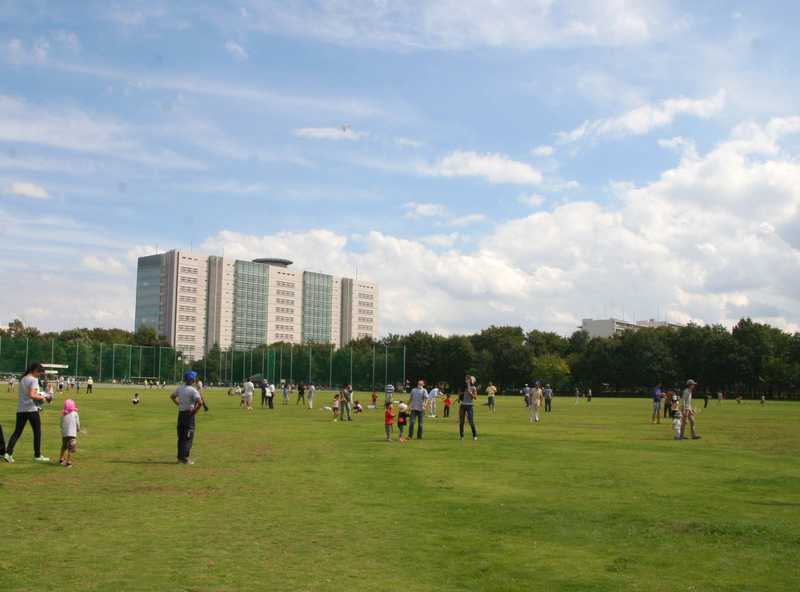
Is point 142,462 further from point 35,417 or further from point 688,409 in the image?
point 688,409

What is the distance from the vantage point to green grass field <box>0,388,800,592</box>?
8.77 metres

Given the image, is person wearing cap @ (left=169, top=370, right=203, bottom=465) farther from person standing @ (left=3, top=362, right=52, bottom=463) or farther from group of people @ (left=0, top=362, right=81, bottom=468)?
person standing @ (left=3, top=362, right=52, bottom=463)

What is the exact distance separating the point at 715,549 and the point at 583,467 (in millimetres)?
8980

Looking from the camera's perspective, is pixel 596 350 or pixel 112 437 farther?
pixel 596 350

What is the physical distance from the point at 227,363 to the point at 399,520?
136 meters

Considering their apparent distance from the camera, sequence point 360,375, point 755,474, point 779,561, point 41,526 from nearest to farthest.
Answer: point 779,561, point 41,526, point 755,474, point 360,375

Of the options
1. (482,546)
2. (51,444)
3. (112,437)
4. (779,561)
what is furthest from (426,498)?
(112,437)

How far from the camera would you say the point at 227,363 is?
14425cm

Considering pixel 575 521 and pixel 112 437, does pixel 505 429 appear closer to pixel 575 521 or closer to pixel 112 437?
pixel 112 437

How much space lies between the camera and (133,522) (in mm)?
11516

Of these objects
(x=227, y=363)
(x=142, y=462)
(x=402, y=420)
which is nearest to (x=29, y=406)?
(x=142, y=462)

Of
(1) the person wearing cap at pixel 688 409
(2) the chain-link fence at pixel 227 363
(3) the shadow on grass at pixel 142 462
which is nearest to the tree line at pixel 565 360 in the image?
(2) the chain-link fence at pixel 227 363

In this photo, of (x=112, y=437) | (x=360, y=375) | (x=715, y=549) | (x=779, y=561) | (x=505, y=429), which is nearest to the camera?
(x=779, y=561)

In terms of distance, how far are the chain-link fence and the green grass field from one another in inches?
4052
